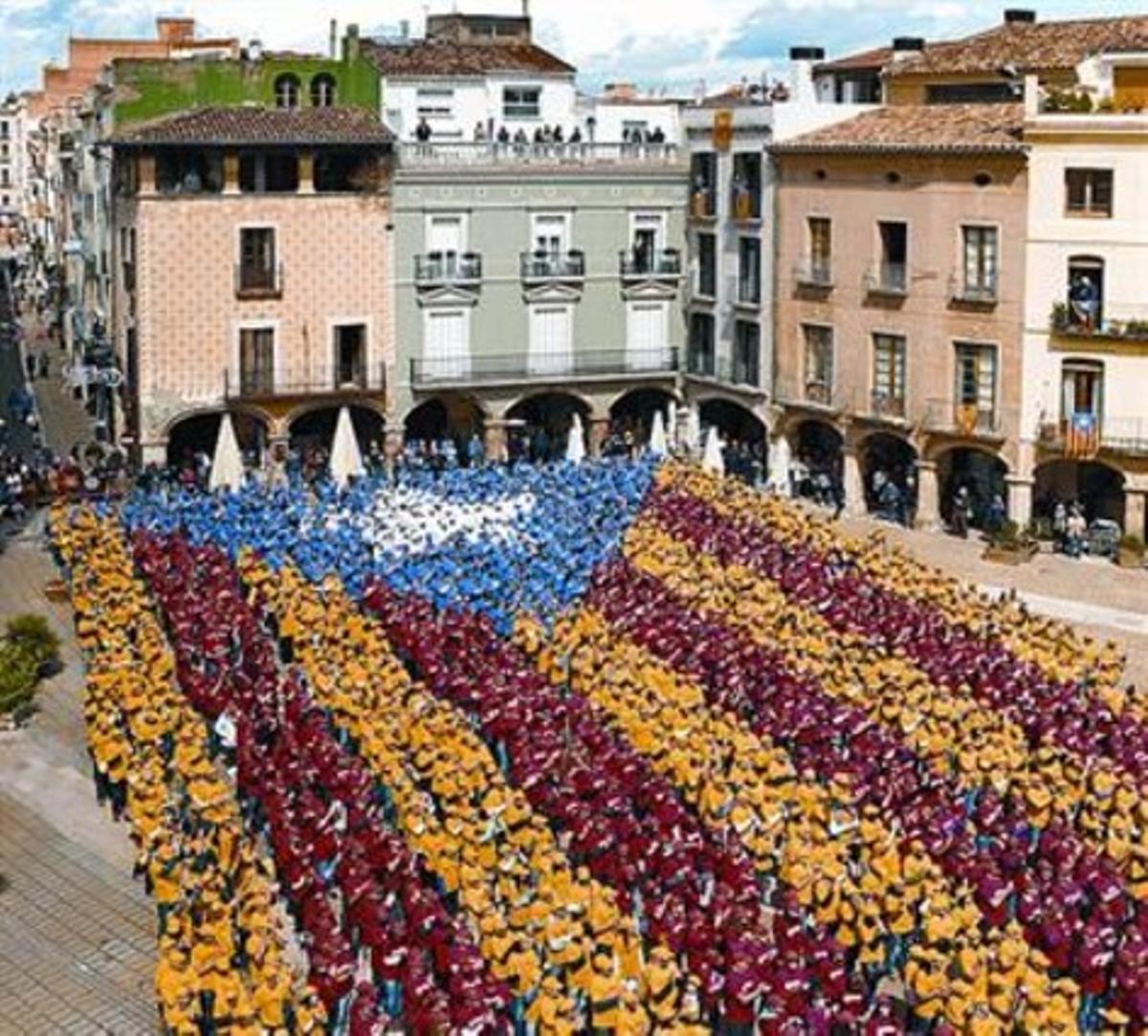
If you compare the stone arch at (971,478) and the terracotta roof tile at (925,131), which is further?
the stone arch at (971,478)

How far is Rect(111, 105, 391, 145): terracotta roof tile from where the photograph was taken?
45.1m

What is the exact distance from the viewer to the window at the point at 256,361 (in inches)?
1831

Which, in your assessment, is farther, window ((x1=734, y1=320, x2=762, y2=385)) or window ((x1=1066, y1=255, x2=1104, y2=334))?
window ((x1=734, y1=320, x2=762, y2=385))

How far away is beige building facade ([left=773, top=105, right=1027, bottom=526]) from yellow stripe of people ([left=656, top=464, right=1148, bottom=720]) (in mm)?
4524

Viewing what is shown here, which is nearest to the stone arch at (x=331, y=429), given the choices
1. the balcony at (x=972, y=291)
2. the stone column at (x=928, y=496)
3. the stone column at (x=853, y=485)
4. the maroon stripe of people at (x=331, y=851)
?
the stone column at (x=853, y=485)

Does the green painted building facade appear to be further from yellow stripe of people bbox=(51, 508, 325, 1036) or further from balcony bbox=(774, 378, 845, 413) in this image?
yellow stripe of people bbox=(51, 508, 325, 1036)

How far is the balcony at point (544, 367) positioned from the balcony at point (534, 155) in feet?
15.2

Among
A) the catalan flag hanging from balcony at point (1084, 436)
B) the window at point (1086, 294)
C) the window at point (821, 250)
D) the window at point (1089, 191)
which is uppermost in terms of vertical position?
the window at point (1089, 191)

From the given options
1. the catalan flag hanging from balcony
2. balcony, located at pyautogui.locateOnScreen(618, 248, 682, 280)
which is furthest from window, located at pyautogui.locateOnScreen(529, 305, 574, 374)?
the catalan flag hanging from balcony

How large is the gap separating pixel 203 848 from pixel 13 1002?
8.29ft

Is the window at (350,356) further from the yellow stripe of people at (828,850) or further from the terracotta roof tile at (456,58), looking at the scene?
the yellow stripe of people at (828,850)

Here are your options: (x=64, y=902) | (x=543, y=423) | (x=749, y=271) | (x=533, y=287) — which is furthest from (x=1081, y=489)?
(x=64, y=902)

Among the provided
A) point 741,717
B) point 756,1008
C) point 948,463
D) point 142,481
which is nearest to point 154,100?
point 142,481

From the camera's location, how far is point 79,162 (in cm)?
6731
